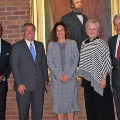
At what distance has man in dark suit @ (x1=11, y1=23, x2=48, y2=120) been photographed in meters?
3.79

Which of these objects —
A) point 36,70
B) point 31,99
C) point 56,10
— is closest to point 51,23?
point 56,10

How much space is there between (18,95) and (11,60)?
19.3 inches

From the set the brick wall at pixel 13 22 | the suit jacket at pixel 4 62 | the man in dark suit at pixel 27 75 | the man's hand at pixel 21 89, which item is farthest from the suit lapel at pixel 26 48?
the brick wall at pixel 13 22

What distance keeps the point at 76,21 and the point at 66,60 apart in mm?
869

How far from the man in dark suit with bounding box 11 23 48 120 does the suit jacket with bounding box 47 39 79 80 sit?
0.14 metres

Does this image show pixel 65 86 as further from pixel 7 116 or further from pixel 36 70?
pixel 7 116

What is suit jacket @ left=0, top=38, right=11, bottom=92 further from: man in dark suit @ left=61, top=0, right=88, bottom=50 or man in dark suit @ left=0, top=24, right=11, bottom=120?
man in dark suit @ left=61, top=0, right=88, bottom=50

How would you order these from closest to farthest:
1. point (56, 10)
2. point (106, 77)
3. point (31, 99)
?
point (106, 77) → point (31, 99) → point (56, 10)

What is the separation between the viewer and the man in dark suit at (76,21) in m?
4.46

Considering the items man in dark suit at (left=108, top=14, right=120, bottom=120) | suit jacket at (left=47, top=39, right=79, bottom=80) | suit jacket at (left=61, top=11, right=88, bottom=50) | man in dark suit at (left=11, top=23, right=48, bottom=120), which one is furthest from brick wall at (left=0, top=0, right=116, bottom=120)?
man in dark suit at (left=108, top=14, right=120, bottom=120)

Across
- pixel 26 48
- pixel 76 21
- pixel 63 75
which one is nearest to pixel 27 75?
pixel 26 48

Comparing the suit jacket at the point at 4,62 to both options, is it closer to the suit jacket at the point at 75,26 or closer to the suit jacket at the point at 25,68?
the suit jacket at the point at 25,68

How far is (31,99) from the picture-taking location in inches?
153

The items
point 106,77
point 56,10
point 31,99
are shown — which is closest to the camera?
point 106,77
